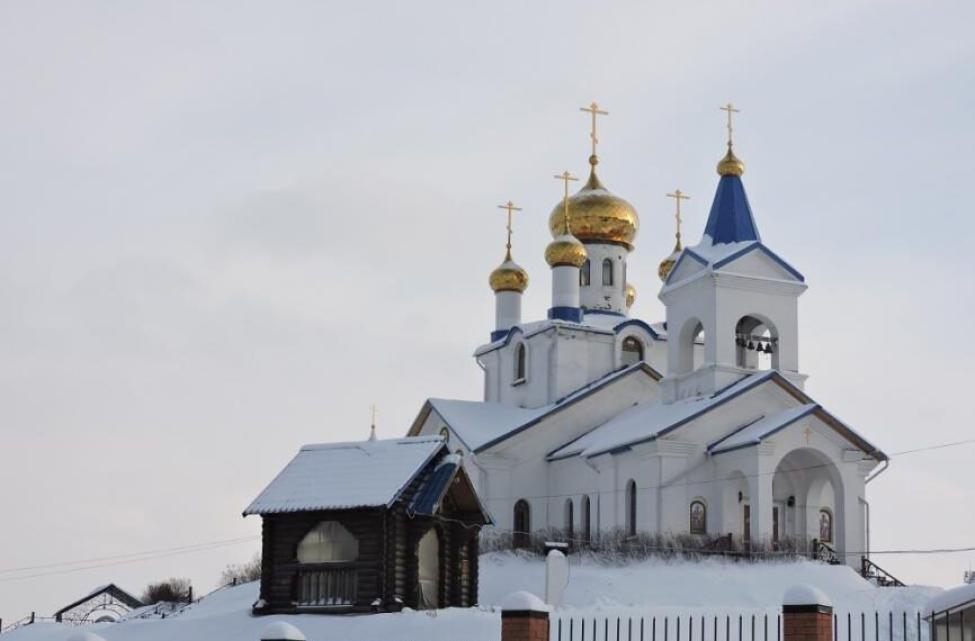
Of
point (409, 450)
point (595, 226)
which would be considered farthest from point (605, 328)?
point (409, 450)

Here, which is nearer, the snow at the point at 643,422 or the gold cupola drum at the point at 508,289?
the snow at the point at 643,422

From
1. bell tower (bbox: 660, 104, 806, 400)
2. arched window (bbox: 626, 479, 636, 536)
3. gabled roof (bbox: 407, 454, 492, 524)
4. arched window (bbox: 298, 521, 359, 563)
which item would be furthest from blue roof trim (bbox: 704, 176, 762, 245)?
arched window (bbox: 298, 521, 359, 563)

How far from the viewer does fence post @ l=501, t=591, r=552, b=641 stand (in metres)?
14.3

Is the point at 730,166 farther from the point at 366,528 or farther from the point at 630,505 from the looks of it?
the point at 366,528

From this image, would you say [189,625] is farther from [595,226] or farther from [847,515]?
[595,226]

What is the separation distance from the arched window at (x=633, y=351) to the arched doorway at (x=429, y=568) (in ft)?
46.2

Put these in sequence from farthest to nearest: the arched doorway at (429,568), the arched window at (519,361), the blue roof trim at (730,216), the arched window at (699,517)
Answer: the arched window at (519,361) → the blue roof trim at (730,216) → the arched window at (699,517) → the arched doorway at (429,568)

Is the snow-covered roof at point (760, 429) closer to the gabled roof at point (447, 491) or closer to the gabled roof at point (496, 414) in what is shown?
the gabled roof at point (496, 414)

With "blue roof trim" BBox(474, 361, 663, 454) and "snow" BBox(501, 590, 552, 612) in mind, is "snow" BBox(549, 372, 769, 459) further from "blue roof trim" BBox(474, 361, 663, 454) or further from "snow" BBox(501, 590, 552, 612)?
"snow" BBox(501, 590, 552, 612)

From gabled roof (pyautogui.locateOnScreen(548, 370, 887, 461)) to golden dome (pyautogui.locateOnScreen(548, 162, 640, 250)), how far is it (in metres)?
6.74

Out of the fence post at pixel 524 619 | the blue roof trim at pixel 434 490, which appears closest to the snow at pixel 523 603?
the fence post at pixel 524 619

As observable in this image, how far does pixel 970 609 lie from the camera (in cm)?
1648

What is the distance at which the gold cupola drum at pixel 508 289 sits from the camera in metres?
39.8

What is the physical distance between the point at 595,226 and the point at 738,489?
33.2 ft
